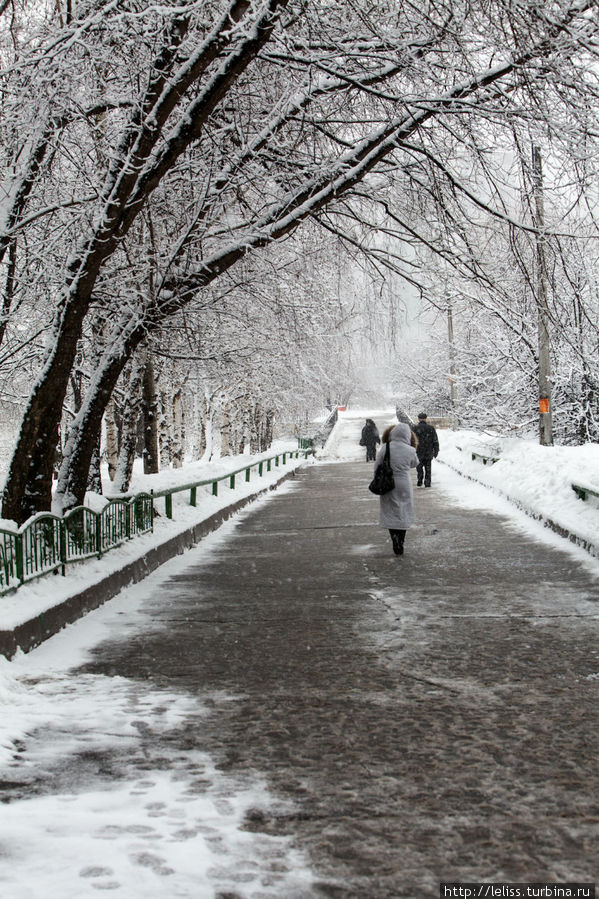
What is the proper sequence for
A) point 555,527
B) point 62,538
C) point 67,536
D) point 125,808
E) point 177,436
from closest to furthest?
point 125,808 < point 62,538 < point 67,536 < point 555,527 < point 177,436

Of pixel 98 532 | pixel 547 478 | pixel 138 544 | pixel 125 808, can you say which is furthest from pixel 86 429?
pixel 547 478

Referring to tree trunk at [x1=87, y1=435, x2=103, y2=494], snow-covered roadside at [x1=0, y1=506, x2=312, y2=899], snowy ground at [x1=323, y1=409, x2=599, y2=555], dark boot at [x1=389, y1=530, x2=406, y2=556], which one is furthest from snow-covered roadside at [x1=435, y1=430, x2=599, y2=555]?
tree trunk at [x1=87, y1=435, x2=103, y2=494]

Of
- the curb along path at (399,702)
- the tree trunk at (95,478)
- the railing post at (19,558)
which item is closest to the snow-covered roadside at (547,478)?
the curb along path at (399,702)

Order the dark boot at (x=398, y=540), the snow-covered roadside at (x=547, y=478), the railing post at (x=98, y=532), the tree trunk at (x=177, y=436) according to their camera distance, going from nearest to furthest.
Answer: the railing post at (x=98, y=532) → the dark boot at (x=398, y=540) → the snow-covered roadside at (x=547, y=478) → the tree trunk at (x=177, y=436)

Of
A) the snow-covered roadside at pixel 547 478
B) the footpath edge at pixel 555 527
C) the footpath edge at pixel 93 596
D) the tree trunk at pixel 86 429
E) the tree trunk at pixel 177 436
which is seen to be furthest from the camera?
the tree trunk at pixel 177 436

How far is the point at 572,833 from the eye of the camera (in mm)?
4020

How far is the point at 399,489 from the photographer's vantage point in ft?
43.3

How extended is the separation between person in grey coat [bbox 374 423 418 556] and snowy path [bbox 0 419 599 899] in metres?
2.18

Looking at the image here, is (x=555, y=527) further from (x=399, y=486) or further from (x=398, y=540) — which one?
(x=399, y=486)

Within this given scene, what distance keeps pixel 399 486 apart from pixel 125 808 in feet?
30.1

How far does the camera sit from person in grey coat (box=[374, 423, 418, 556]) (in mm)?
13094

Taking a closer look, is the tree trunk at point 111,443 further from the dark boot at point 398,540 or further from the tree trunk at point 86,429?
the dark boot at point 398,540

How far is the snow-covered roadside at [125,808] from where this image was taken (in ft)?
12.0

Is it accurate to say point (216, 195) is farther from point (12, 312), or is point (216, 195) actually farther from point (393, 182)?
point (12, 312)
